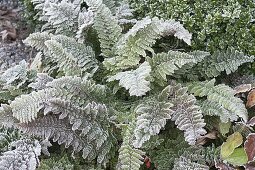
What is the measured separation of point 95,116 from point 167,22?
2.73 feet

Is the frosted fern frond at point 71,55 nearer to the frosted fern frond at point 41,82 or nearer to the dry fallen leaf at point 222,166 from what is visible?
the frosted fern frond at point 41,82

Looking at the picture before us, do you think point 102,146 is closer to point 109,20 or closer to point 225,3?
point 109,20

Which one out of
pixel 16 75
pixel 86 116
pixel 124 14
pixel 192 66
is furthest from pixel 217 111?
pixel 16 75

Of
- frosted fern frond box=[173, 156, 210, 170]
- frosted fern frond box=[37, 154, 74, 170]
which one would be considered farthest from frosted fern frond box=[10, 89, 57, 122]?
frosted fern frond box=[173, 156, 210, 170]

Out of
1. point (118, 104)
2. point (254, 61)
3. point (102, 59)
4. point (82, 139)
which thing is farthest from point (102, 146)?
point (254, 61)

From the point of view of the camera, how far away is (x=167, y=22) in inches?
117

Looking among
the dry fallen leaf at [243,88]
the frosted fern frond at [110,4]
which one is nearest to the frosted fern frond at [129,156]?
the dry fallen leaf at [243,88]

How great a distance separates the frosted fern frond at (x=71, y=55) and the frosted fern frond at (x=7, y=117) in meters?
0.43

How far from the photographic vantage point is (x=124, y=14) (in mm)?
3283

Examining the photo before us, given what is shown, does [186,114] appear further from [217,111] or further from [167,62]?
[167,62]

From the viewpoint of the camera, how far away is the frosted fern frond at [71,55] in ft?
9.34

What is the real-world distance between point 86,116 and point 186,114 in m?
0.58

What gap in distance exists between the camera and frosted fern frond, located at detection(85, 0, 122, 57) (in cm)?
304

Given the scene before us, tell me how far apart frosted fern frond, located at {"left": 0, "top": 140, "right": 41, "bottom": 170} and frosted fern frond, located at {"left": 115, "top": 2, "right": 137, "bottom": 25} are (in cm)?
113
